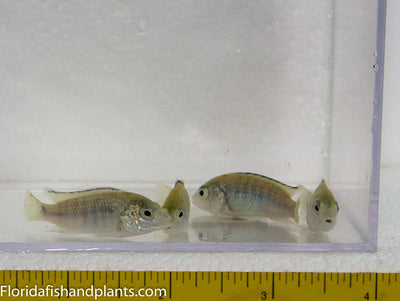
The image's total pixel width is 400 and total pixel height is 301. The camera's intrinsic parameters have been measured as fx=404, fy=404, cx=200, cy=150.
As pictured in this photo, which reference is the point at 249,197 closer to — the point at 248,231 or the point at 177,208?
the point at 248,231

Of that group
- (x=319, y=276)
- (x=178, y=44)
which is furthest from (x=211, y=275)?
(x=178, y=44)

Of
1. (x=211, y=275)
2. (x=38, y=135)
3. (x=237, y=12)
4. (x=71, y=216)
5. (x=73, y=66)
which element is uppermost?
(x=237, y=12)

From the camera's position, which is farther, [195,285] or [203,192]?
[203,192]

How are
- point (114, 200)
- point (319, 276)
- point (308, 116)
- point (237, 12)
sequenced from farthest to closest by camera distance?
point (308, 116), point (237, 12), point (114, 200), point (319, 276)

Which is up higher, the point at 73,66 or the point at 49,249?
the point at 73,66

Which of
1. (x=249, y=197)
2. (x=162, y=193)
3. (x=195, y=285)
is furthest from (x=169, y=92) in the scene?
(x=195, y=285)

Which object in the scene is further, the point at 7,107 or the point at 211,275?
the point at 7,107

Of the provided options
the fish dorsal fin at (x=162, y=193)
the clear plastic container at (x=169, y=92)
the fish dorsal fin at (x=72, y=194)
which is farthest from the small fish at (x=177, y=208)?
the clear plastic container at (x=169, y=92)

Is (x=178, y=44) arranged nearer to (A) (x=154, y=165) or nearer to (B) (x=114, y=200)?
(A) (x=154, y=165)
